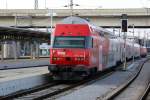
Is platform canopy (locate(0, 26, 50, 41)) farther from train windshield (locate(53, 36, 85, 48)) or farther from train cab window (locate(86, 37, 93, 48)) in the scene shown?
train cab window (locate(86, 37, 93, 48))

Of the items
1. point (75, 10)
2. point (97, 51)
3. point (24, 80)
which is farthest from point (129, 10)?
point (24, 80)

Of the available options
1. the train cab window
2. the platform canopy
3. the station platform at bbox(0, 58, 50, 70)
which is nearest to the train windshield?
the train cab window

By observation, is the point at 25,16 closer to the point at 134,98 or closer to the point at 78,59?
the point at 78,59

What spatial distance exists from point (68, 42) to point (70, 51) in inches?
24.1

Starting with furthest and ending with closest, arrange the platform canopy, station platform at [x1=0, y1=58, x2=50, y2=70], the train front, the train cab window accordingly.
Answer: station platform at [x1=0, y1=58, x2=50, y2=70], the platform canopy, the train cab window, the train front

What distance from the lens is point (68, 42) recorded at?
82.5ft

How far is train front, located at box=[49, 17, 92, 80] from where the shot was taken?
80.6ft

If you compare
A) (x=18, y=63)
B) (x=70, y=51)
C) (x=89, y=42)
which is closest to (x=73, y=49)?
(x=70, y=51)

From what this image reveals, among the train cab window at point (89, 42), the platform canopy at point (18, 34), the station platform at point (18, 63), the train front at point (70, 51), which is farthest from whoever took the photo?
the station platform at point (18, 63)

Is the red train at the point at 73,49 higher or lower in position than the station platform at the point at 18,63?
higher

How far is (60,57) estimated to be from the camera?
24828 mm

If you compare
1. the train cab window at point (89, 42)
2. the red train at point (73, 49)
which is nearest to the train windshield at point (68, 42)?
the red train at point (73, 49)

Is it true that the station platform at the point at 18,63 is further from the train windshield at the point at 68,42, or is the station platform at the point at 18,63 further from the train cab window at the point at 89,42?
the train cab window at the point at 89,42

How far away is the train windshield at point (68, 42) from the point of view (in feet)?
82.0
